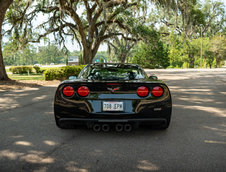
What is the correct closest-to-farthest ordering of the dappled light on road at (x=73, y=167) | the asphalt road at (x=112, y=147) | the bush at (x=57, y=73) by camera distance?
the dappled light on road at (x=73, y=167), the asphalt road at (x=112, y=147), the bush at (x=57, y=73)

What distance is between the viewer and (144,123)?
408 centimetres

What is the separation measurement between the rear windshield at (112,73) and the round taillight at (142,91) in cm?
70

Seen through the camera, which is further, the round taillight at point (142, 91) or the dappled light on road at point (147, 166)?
the round taillight at point (142, 91)

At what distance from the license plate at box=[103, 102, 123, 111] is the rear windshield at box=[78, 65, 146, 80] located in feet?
2.78

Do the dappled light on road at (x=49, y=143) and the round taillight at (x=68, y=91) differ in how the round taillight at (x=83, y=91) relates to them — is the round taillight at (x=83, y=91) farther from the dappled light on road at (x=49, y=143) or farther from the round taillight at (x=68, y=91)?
the dappled light on road at (x=49, y=143)

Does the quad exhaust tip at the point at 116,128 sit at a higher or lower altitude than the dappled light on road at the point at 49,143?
higher

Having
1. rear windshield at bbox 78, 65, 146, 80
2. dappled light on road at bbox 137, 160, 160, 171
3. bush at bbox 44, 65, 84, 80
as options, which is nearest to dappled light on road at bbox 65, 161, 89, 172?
dappled light on road at bbox 137, 160, 160, 171

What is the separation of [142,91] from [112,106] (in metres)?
0.57

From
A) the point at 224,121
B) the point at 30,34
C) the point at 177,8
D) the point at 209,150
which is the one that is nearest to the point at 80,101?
the point at 209,150

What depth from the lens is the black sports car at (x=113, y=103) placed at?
13.2 feet

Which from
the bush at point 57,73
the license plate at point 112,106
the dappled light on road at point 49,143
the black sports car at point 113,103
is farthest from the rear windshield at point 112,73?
the bush at point 57,73

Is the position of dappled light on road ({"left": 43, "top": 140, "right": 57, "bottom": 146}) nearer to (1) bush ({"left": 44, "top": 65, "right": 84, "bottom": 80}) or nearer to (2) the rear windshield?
(2) the rear windshield

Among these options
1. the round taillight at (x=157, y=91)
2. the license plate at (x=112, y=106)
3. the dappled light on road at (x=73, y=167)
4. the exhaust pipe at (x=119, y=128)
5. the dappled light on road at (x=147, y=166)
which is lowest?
the dappled light on road at (x=147, y=166)

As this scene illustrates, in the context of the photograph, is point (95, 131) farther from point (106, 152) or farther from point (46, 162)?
point (46, 162)
